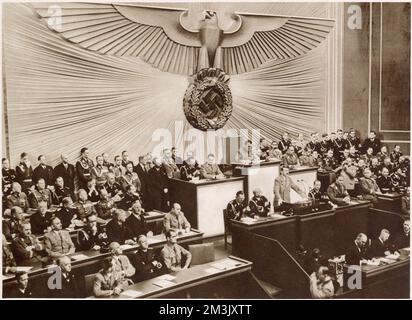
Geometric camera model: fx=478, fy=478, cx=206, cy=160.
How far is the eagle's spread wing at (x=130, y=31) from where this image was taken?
6426mm

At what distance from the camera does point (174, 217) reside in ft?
22.6

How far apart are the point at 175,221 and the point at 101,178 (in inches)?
47.9

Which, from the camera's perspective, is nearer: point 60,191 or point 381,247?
point 60,191

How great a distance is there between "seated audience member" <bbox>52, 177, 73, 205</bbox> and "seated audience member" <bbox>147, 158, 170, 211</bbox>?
113cm

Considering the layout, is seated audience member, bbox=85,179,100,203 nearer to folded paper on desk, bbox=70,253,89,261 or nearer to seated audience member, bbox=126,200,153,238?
seated audience member, bbox=126,200,153,238

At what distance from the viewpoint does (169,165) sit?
702cm

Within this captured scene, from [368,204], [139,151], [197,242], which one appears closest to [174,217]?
[197,242]

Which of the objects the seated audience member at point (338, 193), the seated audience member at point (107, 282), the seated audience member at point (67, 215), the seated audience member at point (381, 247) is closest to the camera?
the seated audience member at point (107, 282)

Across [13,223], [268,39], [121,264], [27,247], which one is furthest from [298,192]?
[13,223]

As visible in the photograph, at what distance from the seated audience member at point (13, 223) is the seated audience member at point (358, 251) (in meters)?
4.72

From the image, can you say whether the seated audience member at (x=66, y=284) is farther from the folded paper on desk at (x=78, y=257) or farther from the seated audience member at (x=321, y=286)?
the seated audience member at (x=321, y=286)

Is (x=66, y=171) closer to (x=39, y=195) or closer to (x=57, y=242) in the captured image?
(x=39, y=195)

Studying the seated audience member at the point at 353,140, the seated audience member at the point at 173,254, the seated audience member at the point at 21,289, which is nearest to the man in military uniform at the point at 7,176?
the seated audience member at the point at 21,289

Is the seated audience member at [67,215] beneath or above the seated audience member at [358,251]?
above
